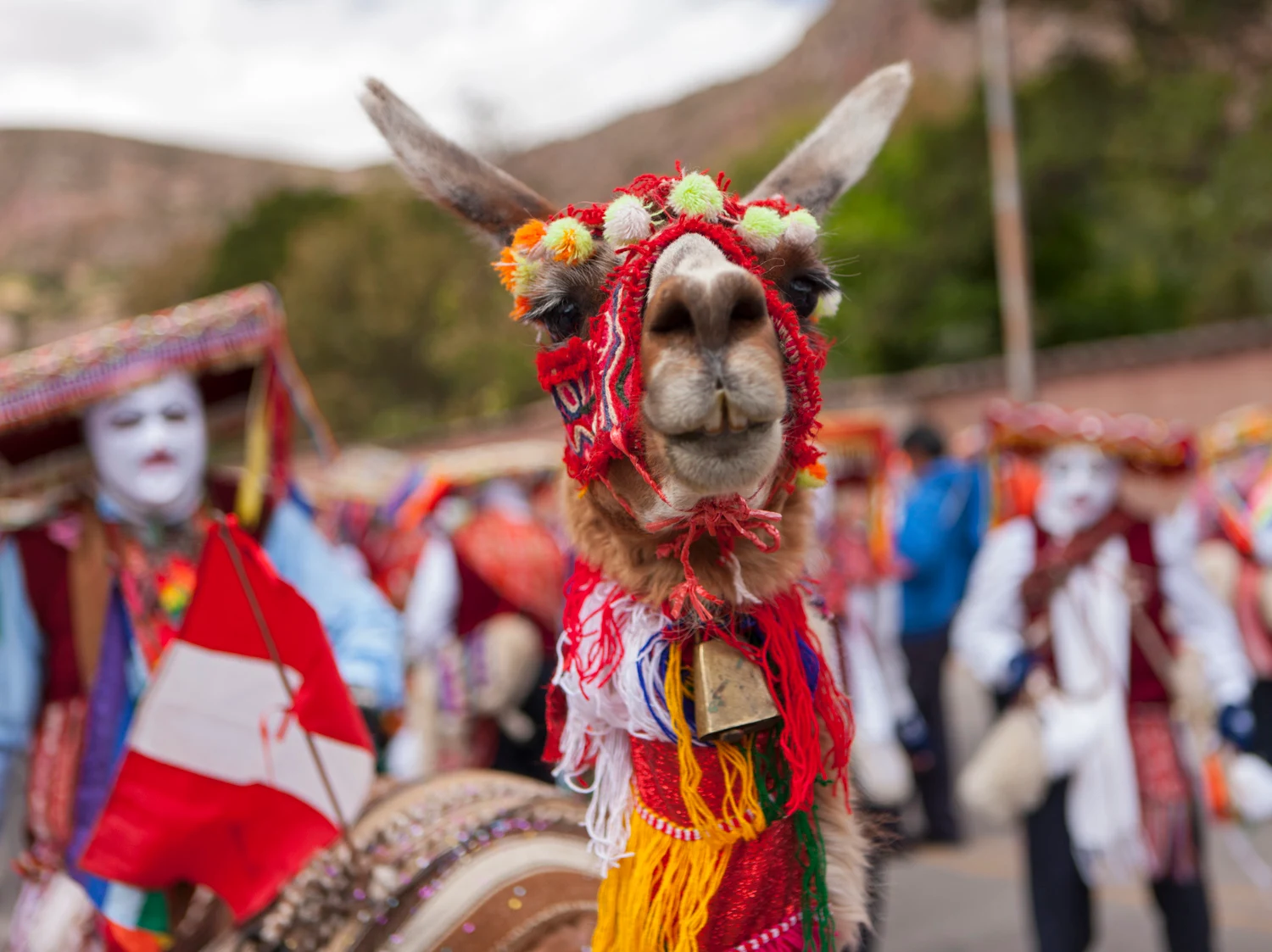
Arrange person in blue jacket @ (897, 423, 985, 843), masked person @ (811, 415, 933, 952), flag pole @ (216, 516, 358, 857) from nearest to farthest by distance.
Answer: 1. flag pole @ (216, 516, 358, 857)
2. masked person @ (811, 415, 933, 952)
3. person in blue jacket @ (897, 423, 985, 843)

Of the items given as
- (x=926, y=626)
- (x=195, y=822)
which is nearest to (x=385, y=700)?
(x=195, y=822)

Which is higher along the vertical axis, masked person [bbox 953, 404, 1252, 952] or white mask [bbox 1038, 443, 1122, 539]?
white mask [bbox 1038, 443, 1122, 539]

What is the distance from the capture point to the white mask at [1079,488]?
171 inches

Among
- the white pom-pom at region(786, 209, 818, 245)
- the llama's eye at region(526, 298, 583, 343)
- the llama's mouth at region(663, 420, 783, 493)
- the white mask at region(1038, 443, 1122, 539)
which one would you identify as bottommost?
the llama's mouth at region(663, 420, 783, 493)

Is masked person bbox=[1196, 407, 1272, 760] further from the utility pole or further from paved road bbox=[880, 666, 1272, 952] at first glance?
the utility pole

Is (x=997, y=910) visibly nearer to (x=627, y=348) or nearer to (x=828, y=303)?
(x=828, y=303)

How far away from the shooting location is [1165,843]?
3900 mm

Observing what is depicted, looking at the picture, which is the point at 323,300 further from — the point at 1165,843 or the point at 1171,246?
the point at 1165,843

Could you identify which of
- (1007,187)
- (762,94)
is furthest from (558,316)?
(762,94)

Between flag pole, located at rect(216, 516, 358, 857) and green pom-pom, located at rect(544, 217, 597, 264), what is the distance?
0.96 metres

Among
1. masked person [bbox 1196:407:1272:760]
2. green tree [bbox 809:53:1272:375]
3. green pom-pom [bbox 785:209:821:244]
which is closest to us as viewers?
green pom-pom [bbox 785:209:821:244]

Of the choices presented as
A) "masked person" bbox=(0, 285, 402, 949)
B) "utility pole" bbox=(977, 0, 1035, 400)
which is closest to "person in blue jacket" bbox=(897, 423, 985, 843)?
"masked person" bbox=(0, 285, 402, 949)

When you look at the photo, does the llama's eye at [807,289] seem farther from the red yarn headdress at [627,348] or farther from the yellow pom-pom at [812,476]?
the yellow pom-pom at [812,476]

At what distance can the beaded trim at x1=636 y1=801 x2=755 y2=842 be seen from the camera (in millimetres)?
1654
